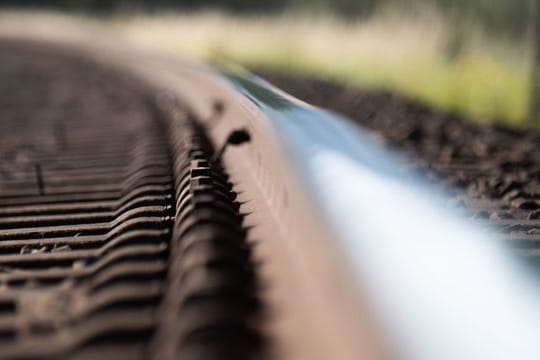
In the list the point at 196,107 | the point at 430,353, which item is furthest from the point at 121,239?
the point at 196,107

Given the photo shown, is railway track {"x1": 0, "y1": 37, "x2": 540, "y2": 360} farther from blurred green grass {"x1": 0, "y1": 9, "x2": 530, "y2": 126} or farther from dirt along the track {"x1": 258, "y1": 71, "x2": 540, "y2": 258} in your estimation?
blurred green grass {"x1": 0, "y1": 9, "x2": 530, "y2": 126}

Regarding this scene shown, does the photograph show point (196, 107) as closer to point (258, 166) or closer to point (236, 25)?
point (258, 166)

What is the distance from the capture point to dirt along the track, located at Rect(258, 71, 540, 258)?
3.47 meters

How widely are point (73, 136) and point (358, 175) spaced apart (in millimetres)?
3659

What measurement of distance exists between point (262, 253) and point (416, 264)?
0.61 metres

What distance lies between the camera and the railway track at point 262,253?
1.65 m

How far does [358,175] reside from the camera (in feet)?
8.57

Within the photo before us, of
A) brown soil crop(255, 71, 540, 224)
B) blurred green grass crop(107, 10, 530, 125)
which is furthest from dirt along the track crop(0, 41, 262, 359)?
blurred green grass crop(107, 10, 530, 125)

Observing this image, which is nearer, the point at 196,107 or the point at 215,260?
the point at 215,260

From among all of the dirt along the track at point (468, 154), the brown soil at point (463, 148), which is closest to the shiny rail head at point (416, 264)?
the dirt along the track at point (468, 154)

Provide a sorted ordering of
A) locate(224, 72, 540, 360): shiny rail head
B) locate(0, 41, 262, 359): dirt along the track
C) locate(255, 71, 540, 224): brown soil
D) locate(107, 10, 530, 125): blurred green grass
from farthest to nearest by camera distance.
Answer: locate(107, 10, 530, 125): blurred green grass → locate(255, 71, 540, 224): brown soil → locate(0, 41, 262, 359): dirt along the track → locate(224, 72, 540, 360): shiny rail head

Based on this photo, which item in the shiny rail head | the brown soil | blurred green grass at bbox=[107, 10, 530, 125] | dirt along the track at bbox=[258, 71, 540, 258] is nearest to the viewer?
the shiny rail head

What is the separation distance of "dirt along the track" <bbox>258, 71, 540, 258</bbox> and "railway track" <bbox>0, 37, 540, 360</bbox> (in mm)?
26

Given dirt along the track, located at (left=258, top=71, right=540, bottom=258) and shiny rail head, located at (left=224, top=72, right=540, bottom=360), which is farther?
dirt along the track, located at (left=258, top=71, right=540, bottom=258)
